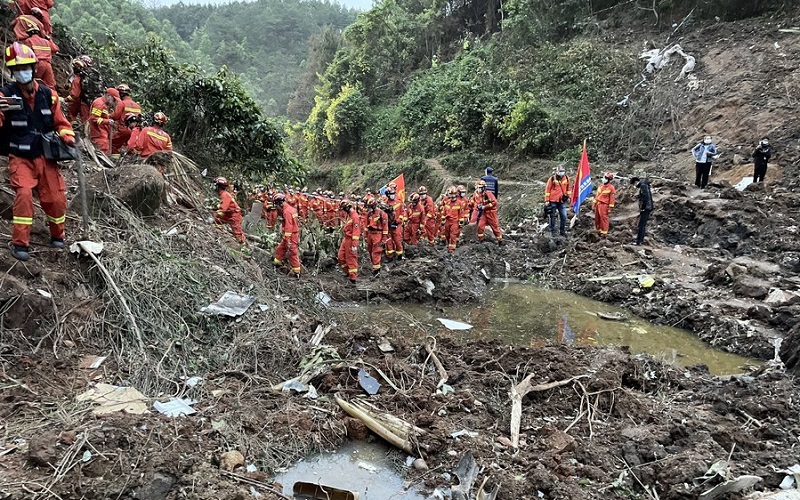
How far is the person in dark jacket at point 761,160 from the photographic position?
486 inches

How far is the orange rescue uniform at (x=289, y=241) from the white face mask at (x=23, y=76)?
178 inches

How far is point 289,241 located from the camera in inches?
352

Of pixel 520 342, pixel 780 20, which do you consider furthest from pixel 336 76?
pixel 520 342

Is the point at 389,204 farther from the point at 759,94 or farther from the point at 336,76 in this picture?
the point at 336,76

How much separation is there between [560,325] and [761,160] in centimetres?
784

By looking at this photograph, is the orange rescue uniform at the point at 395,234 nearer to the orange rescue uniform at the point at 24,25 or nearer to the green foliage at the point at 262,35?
the orange rescue uniform at the point at 24,25

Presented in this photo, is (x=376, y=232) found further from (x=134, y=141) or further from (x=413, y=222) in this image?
(x=134, y=141)

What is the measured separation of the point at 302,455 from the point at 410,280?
5.52 meters

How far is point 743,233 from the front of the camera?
11148mm

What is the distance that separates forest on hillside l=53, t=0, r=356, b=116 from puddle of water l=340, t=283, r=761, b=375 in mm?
47841

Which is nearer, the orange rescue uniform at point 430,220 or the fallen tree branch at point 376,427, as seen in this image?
the fallen tree branch at point 376,427

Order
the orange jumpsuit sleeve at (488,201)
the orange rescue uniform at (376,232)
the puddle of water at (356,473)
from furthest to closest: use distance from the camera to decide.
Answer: the orange jumpsuit sleeve at (488,201), the orange rescue uniform at (376,232), the puddle of water at (356,473)

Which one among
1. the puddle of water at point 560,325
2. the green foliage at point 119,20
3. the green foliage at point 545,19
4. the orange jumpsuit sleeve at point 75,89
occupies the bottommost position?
the puddle of water at point 560,325

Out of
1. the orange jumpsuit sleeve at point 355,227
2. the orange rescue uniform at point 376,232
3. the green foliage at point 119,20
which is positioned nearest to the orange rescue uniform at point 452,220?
the orange rescue uniform at point 376,232
